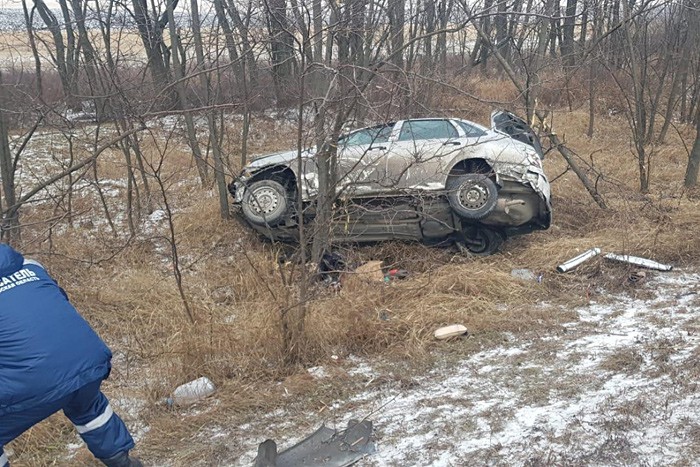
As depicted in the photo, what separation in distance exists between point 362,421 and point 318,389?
57 cm

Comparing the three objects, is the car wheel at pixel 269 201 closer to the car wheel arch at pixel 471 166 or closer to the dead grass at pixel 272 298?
the dead grass at pixel 272 298

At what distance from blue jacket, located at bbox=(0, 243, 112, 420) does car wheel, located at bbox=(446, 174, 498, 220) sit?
16.0 feet

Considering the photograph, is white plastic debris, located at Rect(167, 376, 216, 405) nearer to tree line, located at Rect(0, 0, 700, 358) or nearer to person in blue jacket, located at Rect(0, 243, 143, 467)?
person in blue jacket, located at Rect(0, 243, 143, 467)

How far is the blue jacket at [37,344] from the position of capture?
266 cm

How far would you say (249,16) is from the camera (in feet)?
23.2

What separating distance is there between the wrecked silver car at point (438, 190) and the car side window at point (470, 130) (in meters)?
0.01

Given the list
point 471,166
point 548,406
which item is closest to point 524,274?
point 471,166

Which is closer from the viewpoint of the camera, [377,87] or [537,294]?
[377,87]

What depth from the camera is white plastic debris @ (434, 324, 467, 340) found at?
4.93 m

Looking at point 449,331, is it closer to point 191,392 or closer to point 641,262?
point 191,392

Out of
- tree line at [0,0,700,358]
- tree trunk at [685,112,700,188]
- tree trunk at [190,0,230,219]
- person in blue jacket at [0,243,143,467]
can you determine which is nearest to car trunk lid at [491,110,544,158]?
tree line at [0,0,700,358]

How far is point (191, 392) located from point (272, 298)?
129 centimetres

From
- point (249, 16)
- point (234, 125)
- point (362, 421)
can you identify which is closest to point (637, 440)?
point (362, 421)

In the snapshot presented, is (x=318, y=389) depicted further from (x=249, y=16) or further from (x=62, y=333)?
(x=249, y=16)
